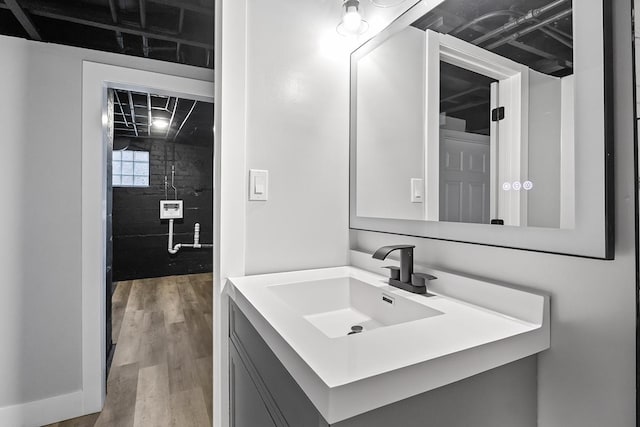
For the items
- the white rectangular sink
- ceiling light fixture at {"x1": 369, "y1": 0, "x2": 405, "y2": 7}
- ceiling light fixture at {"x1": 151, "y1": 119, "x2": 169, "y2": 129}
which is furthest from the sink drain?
ceiling light fixture at {"x1": 151, "y1": 119, "x2": 169, "y2": 129}

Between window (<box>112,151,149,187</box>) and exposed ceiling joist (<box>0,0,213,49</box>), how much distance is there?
290 centimetres

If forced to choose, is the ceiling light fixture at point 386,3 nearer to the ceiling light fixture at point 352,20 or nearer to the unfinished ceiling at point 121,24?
the ceiling light fixture at point 352,20

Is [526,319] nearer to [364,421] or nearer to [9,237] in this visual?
[364,421]

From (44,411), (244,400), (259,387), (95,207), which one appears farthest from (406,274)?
(44,411)

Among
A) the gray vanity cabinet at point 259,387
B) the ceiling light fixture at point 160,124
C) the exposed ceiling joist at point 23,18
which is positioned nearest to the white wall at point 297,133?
the gray vanity cabinet at point 259,387

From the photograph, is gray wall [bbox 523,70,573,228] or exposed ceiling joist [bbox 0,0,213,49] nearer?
gray wall [bbox 523,70,573,228]

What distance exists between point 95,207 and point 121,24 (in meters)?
1.32

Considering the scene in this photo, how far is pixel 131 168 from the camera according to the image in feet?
15.7

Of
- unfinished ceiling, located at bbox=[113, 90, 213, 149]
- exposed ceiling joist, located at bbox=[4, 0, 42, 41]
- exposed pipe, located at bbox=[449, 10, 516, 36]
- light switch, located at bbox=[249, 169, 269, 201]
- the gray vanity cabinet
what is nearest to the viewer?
the gray vanity cabinet

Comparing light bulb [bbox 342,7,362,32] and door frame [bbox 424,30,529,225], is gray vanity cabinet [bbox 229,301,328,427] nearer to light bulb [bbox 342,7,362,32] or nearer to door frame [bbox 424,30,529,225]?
door frame [bbox 424,30,529,225]

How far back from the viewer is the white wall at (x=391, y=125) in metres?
1.13

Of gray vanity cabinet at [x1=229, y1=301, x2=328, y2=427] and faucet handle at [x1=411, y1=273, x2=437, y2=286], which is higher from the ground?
faucet handle at [x1=411, y1=273, x2=437, y2=286]

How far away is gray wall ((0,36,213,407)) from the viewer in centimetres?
162

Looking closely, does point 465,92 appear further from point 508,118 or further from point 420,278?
point 420,278
